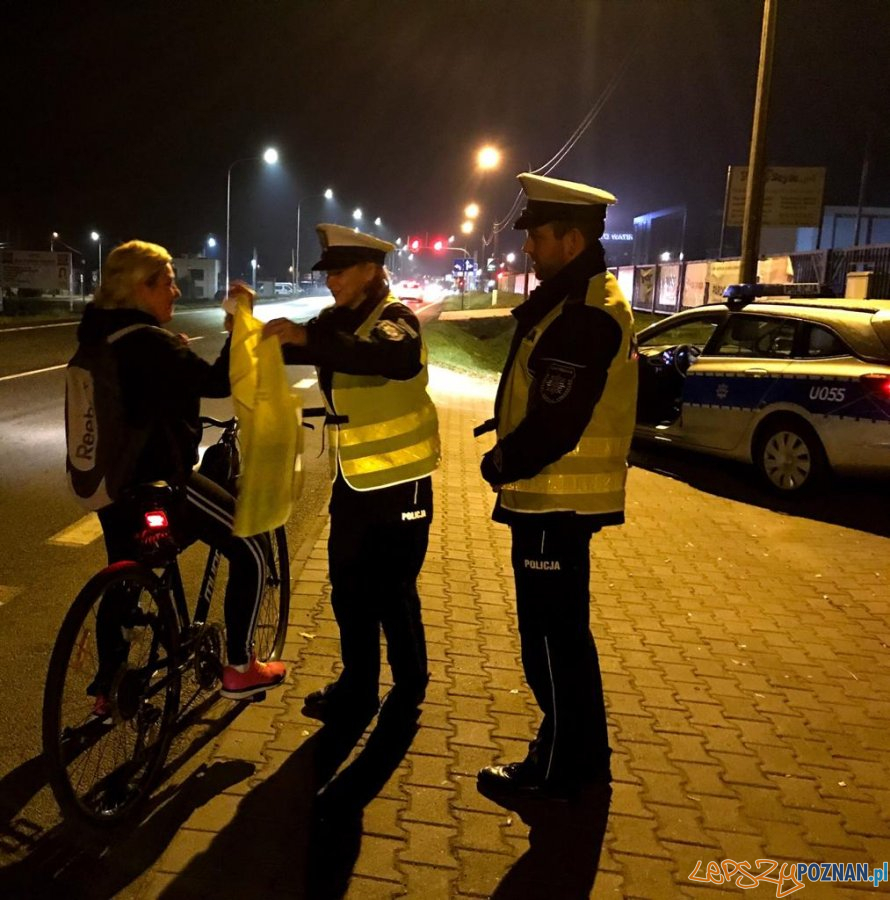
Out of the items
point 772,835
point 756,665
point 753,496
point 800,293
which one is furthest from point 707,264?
point 772,835

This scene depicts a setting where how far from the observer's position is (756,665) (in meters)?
4.62

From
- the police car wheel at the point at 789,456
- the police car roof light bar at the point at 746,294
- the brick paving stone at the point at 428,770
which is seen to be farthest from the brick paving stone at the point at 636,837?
the police car roof light bar at the point at 746,294

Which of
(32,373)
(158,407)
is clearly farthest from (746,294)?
(32,373)

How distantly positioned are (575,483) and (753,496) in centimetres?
583

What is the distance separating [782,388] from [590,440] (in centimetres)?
563

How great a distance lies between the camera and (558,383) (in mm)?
2957

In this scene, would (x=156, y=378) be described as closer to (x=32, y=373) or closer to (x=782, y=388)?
(x=782, y=388)

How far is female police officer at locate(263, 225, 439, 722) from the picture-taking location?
10.9ft

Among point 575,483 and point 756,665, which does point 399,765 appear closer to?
point 575,483

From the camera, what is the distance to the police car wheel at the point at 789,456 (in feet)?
26.0

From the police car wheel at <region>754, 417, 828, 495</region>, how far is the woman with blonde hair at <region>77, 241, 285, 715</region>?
5786 mm

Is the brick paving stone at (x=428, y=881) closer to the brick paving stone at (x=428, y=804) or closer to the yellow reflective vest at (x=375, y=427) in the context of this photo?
the brick paving stone at (x=428, y=804)

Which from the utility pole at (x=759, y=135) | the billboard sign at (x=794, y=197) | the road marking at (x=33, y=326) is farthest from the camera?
the road marking at (x=33, y=326)

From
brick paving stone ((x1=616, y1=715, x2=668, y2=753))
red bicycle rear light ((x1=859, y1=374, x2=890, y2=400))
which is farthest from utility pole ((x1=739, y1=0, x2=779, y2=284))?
brick paving stone ((x1=616, y1=715, x2=668, y2=753))
